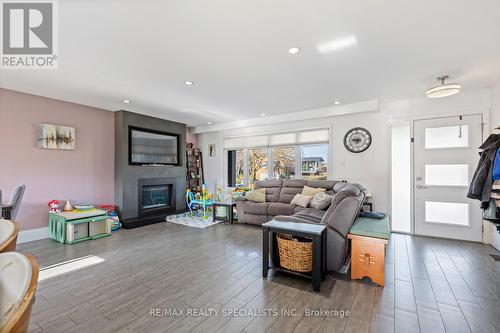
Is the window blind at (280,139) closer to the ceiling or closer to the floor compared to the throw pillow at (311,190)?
closer to the ceiling

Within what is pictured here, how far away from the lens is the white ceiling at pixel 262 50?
1934mm

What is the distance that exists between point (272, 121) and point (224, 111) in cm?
133

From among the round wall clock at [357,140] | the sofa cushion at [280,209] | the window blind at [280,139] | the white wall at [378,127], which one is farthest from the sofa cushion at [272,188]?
the round wall clock at [357,140]

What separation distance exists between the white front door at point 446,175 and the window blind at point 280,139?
6.14 ft

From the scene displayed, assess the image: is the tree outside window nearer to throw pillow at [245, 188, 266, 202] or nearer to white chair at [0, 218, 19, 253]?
throw pillow at [245, 188, 266, 202]

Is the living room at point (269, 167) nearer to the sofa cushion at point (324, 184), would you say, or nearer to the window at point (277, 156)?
the window at point (277, 156)

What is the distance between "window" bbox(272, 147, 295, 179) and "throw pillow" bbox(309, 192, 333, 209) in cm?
131

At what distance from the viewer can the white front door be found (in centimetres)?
387

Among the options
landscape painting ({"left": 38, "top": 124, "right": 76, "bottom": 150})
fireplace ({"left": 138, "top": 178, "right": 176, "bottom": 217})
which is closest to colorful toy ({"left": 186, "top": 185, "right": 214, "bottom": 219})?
fireplace ({"left": 138, "top": 178, "right": 176, "bottom": 217})

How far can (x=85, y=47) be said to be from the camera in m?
2.49

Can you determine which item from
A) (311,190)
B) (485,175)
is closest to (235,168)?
(311,190)

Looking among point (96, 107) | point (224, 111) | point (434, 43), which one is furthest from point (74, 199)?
point (434, 43)

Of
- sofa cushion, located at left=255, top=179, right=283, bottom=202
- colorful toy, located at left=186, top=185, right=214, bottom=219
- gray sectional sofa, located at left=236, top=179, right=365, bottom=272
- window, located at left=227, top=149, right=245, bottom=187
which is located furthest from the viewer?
window, located at left=227, top=149, right=245, bottom=187

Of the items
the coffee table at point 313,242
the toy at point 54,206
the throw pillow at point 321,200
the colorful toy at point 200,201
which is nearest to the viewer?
the coffee table at point 313,242
